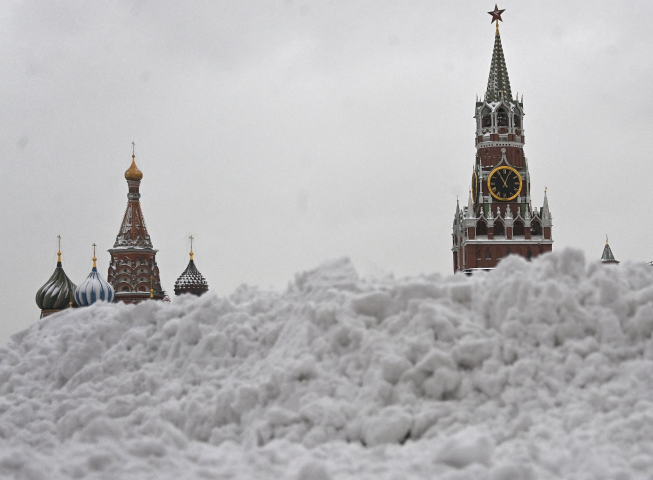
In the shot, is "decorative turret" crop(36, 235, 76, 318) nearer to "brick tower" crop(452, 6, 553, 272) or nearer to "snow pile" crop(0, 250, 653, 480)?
"brick tower" crop(452, 6, 553, 272)

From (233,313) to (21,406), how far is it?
1.77m

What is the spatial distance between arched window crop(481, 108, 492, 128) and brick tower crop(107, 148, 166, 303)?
66.3 feet

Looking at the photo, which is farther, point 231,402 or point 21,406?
point 21,406

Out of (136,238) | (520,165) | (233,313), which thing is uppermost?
(520,165)

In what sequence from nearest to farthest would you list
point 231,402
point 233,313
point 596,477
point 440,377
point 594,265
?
point 596,477 → point 440,377 → point 231,402 → point 594,265 → point 233,313

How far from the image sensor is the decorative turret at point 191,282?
147ft

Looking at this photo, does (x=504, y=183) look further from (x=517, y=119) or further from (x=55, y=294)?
(x=55, y=294)

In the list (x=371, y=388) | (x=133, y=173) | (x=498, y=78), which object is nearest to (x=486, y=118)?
(x=498, y=78)

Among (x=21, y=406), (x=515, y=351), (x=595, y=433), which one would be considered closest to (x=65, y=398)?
(x=21, y=406)

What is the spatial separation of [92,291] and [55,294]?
260 centimetres

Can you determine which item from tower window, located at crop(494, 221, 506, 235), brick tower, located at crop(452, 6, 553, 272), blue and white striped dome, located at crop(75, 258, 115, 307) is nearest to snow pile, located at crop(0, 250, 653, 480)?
blue and white striped dome, located at crop(75, 258, 115, 307)

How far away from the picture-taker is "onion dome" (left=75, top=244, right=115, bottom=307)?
36031mm

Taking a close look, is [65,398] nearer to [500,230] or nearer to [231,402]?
[231,402]

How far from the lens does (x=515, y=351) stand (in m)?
5.41
